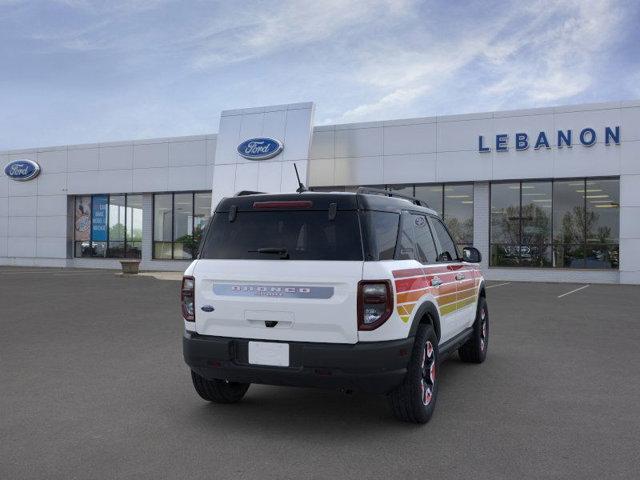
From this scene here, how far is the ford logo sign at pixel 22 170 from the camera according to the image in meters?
33.9

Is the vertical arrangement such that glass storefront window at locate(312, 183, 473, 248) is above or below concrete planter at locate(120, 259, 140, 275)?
above

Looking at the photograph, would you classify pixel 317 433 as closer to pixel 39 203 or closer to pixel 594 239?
pixel 594 239

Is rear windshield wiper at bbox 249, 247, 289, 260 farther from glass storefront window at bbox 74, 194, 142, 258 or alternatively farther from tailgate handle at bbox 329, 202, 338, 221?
glass storefront window at bbox 74, 194, 142, 258

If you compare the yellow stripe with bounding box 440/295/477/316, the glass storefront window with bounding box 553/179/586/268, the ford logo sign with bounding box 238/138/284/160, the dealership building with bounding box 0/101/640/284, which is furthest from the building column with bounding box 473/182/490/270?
the yellow stripe with bounding box 440/295/477/316

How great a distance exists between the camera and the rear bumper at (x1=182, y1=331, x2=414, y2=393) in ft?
14.7

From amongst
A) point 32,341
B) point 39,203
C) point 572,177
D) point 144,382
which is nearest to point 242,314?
point 144,382

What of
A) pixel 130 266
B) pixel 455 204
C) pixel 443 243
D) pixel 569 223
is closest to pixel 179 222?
pixel 130 266

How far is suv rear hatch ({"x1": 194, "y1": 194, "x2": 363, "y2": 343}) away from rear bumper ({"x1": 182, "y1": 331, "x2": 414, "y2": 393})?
0.30ft

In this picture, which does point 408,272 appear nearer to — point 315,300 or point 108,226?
point 315,300

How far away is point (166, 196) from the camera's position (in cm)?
3147

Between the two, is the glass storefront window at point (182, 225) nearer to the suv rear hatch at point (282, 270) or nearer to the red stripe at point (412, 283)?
the suv rear hatch at point (282, 270)

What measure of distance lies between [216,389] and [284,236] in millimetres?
1562

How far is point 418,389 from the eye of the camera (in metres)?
4.87

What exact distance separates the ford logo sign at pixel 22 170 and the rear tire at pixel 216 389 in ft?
105
